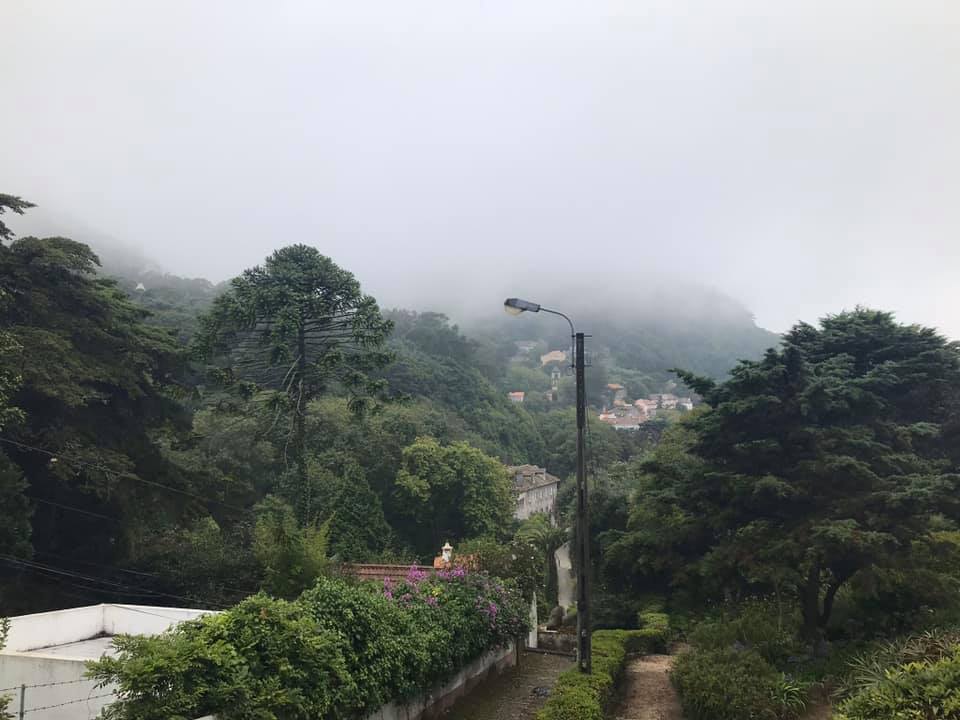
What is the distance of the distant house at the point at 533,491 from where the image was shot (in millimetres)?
53281

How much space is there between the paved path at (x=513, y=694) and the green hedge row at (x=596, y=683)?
123 cm

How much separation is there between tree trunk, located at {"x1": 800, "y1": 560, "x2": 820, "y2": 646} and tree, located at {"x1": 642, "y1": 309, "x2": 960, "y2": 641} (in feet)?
0.09

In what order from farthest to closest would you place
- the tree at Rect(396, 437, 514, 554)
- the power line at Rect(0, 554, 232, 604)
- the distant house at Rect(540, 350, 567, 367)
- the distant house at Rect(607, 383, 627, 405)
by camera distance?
1. the distant house at Rect(540, 350, 567, 367)
2. the distant house at Rect(607, 383, 627, 405)
3. the tree at Rect(396, 437, 514, 554)
4. the power line at Rect(0, 554, 232, 604)

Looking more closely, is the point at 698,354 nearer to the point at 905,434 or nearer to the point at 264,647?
the point at 905,434

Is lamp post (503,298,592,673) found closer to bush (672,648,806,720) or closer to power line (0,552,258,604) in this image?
bush (672,648,806,720)

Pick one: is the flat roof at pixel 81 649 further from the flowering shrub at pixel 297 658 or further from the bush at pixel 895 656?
the bush at pixel 895 656

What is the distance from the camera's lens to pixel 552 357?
158m

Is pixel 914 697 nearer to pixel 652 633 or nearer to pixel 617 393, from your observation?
pixel 652 633

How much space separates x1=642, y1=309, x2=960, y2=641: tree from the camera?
13.5 m

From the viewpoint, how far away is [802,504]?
15141mm

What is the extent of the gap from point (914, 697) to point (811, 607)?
8.76 metres

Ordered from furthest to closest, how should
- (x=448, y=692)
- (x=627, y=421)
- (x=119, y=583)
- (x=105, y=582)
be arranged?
1. (x=627, y=421)
2. (x=119, y=583)
3. (x=105, y=582)
4. (x=448, y=692)

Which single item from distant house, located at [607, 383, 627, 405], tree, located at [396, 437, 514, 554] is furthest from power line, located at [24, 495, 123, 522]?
distant house, located at [607, 383, 627, 405]

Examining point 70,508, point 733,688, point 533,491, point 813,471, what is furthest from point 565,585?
point 733,688
